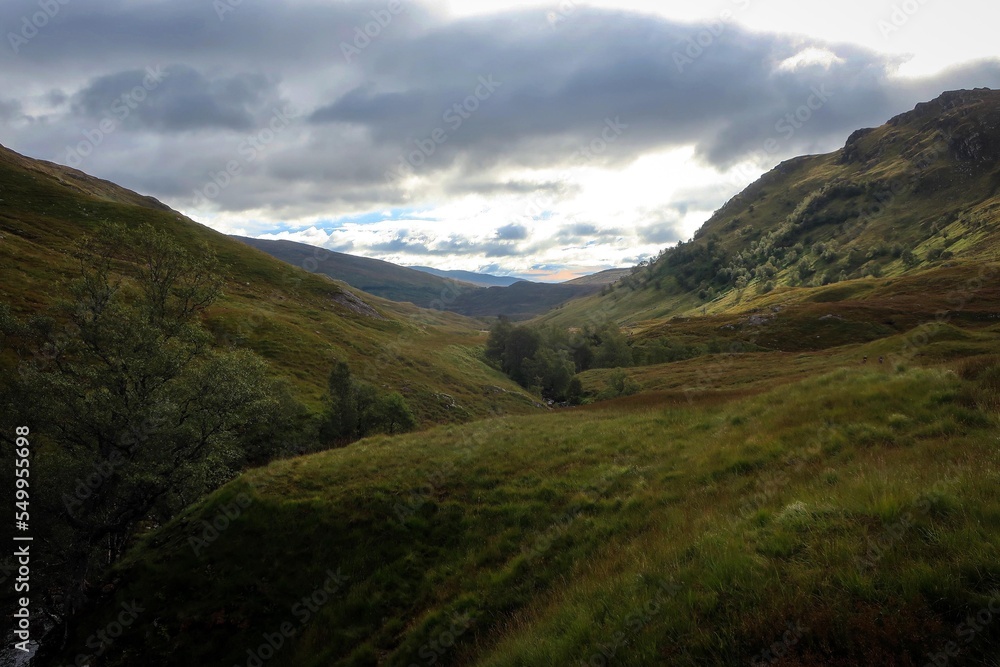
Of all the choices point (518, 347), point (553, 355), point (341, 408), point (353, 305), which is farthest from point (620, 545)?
point (353, 305)

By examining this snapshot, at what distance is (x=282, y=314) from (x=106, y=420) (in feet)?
244

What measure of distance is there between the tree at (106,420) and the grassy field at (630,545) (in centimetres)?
530

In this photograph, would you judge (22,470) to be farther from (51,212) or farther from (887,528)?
(51,212)

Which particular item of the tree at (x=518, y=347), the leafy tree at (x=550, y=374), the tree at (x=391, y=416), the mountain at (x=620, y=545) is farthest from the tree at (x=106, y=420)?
the tree at (x=518, y=347)

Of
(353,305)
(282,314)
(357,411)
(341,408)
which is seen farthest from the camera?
(353,305)

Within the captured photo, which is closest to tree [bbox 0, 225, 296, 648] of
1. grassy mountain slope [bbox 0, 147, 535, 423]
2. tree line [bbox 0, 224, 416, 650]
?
tree line [bbox 0, 224, 416, 650]

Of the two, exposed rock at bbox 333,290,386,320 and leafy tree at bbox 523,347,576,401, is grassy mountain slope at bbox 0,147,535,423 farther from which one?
leafy tree at bbox 523,347,576,401

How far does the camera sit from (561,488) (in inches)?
612

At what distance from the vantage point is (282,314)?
8900cm

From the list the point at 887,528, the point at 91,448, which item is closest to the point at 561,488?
the point at 887,528

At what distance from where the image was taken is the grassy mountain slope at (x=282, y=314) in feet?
201

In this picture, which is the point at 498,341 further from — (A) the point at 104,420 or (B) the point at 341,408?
(A) the point at 104,420

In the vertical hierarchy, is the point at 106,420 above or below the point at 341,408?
above

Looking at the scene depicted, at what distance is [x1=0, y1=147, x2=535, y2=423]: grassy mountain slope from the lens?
61.1 meters
